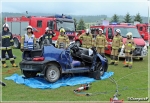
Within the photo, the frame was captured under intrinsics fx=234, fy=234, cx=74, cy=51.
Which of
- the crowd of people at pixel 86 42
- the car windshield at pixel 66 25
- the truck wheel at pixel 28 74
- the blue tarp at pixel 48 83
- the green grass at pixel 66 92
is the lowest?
the green grass at pixel 66 92

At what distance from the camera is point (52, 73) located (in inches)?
262

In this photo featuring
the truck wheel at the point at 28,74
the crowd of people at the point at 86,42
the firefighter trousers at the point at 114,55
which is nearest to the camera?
the truck wheel at the point at 28,74

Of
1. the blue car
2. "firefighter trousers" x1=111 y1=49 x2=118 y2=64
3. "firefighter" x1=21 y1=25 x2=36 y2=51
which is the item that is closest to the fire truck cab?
"firefighter trousers" x1=111 y1=49 x2=118 y2=64

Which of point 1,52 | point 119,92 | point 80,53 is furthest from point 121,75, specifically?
point 1,52

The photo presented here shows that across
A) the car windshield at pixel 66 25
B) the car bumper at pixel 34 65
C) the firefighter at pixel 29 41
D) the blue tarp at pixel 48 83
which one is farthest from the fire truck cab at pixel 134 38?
the car bumper at pixel 34 65

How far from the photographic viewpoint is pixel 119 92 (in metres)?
5.91

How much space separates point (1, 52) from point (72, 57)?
3.22m

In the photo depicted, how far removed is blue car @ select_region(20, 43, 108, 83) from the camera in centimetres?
652

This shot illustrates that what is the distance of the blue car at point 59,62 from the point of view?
652 centimetres

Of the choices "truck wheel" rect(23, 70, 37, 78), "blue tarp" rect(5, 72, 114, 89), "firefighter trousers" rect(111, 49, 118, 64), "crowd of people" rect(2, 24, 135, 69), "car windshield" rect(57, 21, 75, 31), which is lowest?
"blue tarp" rect(5, 72, 114, 89)

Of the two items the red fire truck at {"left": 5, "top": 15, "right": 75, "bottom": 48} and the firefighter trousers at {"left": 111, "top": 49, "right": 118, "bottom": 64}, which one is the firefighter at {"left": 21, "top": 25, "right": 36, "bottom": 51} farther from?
the red fire truck at {"left": 5, "top": 15, "right": 75, "bottom": 48}

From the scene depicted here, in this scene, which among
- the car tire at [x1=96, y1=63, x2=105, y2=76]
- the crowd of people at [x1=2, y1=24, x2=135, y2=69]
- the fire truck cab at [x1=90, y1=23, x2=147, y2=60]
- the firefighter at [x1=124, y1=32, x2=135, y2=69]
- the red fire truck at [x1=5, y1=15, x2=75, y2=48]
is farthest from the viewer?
the red fire truck at [x1=5, y1=15, x2=75, y2=48]

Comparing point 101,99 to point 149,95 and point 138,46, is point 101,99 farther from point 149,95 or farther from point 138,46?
point 138,46

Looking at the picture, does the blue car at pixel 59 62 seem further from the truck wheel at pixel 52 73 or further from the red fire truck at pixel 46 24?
the red fire truck at pixel 46 24
